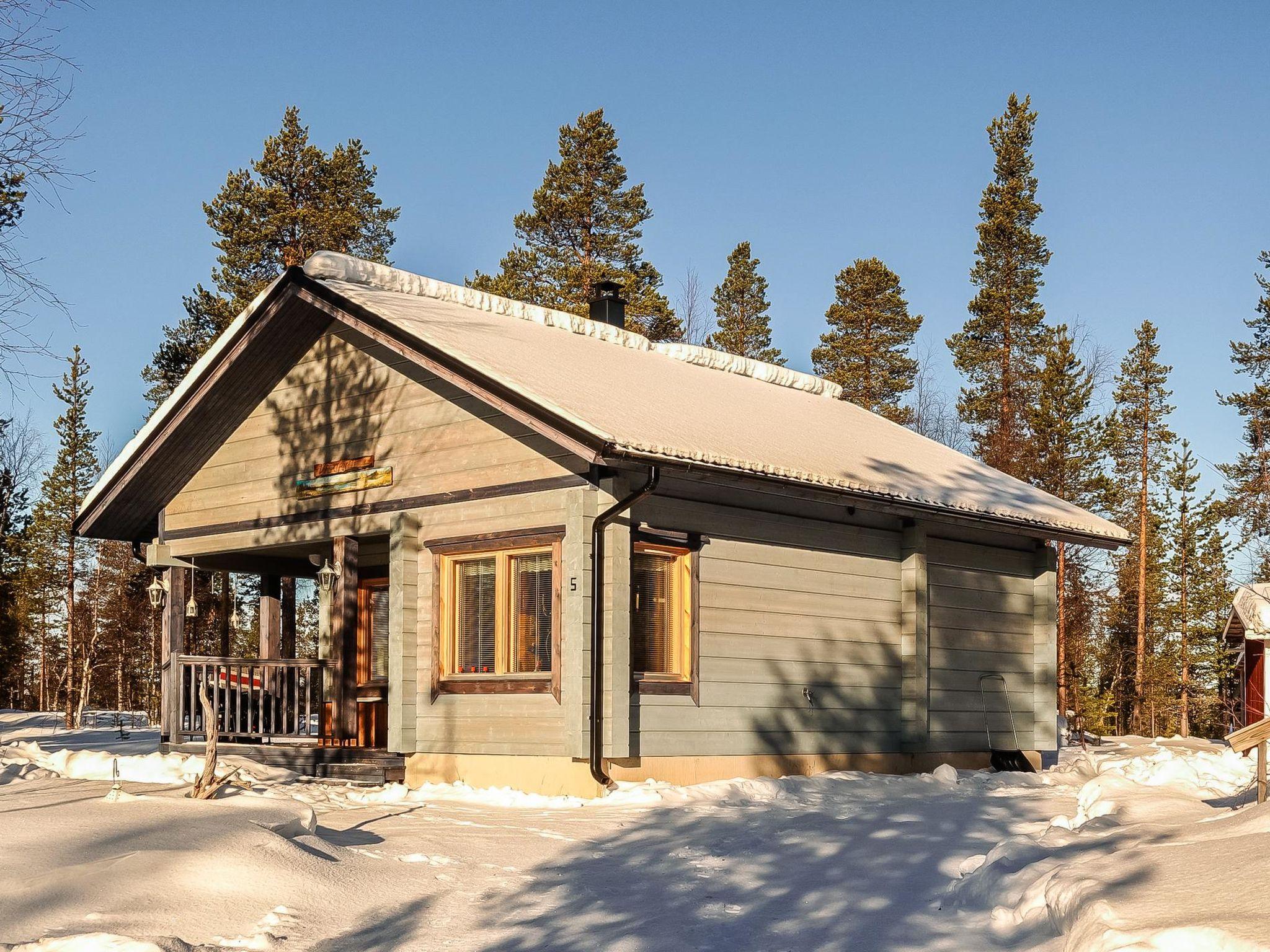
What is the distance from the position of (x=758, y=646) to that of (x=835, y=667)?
1.34m

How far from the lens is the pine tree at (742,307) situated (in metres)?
45.9

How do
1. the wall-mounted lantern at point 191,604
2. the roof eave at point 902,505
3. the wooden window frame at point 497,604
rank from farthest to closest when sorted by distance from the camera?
the wall-mounted lantern at point 191,604 → the wooden window frame at point 497,604 → the roof eave at point 902,505

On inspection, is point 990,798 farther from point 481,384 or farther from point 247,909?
point 247,909

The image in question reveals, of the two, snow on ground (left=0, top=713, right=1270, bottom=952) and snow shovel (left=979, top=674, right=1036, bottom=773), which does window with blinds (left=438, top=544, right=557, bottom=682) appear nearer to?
snow on ground (left=0, top=713, right=1270, bottom=952)

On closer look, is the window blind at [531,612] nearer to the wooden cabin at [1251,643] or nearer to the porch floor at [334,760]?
the porch floor at [334,760]

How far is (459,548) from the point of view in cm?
1389

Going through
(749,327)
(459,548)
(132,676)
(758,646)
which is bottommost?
(132,676)

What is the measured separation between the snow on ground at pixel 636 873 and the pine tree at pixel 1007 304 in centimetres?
2864

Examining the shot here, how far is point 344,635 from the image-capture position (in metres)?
15.2

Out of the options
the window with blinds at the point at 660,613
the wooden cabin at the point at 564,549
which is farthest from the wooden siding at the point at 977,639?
the window with blinds at the point at 660,613

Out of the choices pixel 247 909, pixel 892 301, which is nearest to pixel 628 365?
pixel 247 909

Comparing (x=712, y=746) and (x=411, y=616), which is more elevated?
(x=411, y=616)

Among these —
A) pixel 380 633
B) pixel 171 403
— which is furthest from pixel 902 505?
pixel 171 403

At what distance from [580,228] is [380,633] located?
21212 millimetres
